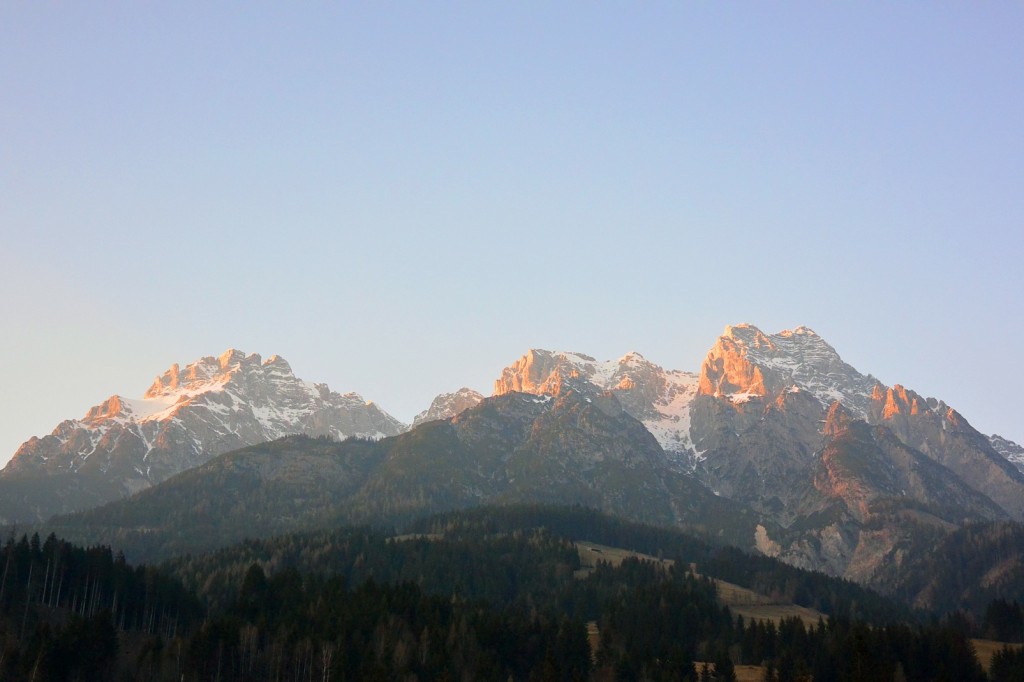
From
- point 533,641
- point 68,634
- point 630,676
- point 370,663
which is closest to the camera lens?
point 68,634

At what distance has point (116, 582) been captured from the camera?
19812 cm

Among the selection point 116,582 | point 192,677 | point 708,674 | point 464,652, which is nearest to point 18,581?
point 116,582

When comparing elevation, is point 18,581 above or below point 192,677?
above

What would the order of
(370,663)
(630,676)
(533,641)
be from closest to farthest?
(370,663), (630,676), (533,641)

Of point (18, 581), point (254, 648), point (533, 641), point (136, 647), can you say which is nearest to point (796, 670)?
point (533, 641)

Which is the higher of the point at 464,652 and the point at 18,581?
the point at 18,581

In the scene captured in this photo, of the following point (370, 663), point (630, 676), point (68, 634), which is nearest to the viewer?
point (68, 634)

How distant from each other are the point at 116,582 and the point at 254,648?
38409mm

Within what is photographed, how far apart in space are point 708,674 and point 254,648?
73.2m

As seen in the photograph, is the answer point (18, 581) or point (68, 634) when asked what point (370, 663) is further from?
point (18, 581)

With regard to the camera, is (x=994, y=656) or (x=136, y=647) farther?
(x=994, y=656)

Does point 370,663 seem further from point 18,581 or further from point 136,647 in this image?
point 18,581

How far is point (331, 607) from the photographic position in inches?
7731

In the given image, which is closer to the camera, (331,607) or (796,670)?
(796,670)
